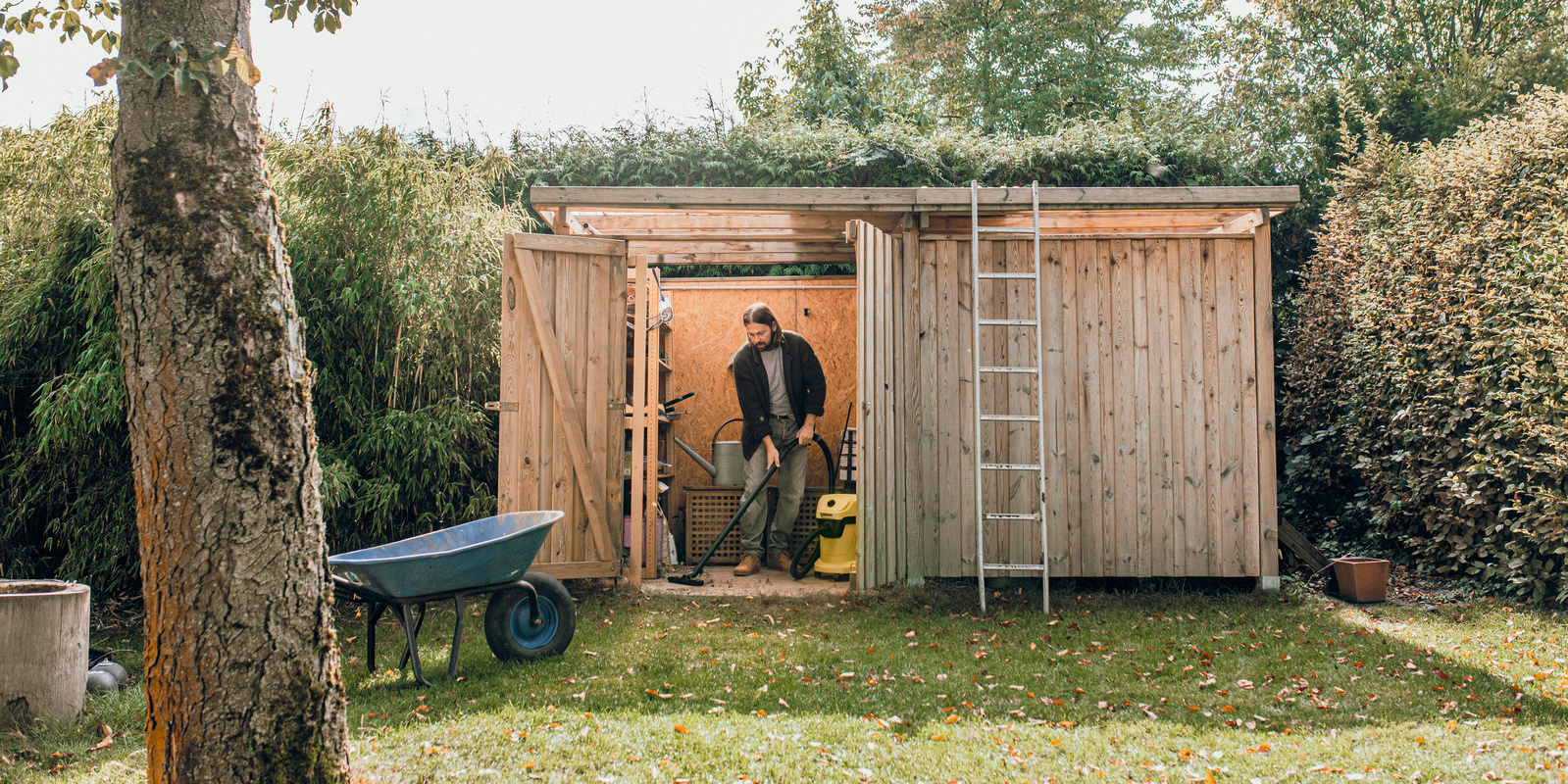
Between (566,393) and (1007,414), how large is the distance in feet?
8.43

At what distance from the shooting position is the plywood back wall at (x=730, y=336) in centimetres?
739

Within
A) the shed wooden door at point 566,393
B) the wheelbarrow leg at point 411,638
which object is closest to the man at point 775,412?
the shed wooden door at point 566,393

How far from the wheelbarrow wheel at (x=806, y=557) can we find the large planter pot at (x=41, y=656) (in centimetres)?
366

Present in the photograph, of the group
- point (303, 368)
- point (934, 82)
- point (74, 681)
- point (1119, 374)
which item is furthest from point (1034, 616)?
point (934, 82)

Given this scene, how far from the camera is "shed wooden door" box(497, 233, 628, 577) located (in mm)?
5160

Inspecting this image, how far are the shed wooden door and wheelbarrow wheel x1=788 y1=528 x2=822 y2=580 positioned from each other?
1201mm

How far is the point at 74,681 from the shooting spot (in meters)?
3.15

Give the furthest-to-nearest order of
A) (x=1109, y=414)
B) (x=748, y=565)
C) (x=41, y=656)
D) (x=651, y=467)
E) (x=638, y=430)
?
1. (x=748, y=565)
2. (x=651, y=467)
3. (x=638, y=430)
4. (x=1109, y=414)
5. (x=41, y=656)

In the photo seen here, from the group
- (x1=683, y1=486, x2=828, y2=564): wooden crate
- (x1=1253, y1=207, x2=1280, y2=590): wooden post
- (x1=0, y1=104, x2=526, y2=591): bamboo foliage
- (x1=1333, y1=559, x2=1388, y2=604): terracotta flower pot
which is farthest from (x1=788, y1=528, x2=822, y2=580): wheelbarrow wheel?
(x1=1333, y1=559, x2=1388, y2=604): terracotta flower pot

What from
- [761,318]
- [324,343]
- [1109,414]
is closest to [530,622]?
[324,343]

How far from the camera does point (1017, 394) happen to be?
5312 mm

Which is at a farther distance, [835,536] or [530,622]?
[835,536]

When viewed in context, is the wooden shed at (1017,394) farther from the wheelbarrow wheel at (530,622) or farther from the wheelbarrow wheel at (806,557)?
the wheelbarrow wheel at (530,622)

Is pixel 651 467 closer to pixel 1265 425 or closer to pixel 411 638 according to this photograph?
pixel 411 638
